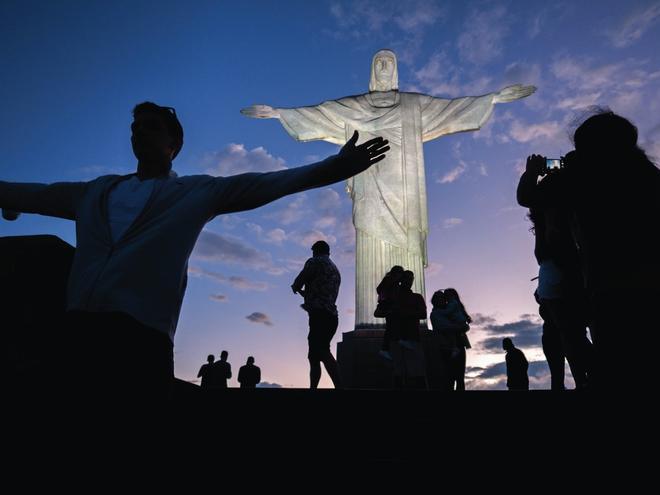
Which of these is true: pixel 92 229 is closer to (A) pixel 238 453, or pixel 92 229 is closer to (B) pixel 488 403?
(A) pixel 238 453

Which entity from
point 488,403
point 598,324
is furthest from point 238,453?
point 598,324

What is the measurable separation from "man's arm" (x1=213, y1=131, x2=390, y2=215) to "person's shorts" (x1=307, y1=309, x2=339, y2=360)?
355 cm

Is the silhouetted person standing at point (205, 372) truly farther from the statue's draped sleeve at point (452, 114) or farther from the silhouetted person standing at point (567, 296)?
the silhouetted person standing at point (567, 296)

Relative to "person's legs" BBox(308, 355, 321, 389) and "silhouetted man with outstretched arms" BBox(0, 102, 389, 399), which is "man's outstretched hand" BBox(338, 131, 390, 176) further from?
"person's legs" BBox(308, 355, 321, 389)

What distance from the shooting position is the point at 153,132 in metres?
1.60

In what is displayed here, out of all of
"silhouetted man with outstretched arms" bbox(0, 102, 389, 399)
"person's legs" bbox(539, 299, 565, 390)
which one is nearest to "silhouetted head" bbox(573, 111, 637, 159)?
"silhouetted man with outstretched arms" bbox(0, 102, 389, 399)

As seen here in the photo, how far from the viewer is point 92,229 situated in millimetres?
1425

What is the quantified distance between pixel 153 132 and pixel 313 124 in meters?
8.54

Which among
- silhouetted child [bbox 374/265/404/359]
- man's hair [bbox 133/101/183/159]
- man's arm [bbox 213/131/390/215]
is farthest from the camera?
silhouetted child [bbox 374/265/404/359]

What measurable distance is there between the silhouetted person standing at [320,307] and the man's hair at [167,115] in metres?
3.47

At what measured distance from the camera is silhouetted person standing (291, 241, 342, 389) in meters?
4.97

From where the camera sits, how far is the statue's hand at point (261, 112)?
9500 millimetres

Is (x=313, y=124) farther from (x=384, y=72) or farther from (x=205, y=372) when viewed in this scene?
(x=205, y=372)

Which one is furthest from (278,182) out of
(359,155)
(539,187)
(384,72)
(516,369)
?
(384,72)
